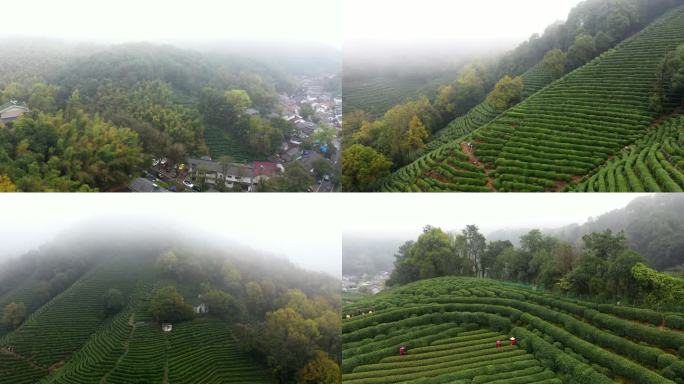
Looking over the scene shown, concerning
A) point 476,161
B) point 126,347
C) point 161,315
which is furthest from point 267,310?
point 476,161

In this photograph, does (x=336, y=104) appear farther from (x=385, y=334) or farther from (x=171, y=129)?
(x=385, y=334)

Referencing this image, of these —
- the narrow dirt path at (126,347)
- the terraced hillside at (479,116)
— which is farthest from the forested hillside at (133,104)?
the terraced hillside at (479,116)

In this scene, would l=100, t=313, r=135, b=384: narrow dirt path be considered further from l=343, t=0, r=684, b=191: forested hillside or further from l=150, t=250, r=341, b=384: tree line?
l=343, t=0, r=684, b=191: forested hillside

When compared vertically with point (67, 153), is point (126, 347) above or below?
below

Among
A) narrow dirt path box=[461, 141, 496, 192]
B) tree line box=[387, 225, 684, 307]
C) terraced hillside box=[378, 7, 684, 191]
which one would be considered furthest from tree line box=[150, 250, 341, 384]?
narrow dirt path box=[461, 141, 496, 192]

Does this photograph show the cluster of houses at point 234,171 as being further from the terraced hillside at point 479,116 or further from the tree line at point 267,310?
the terraced hillside at point 479,116

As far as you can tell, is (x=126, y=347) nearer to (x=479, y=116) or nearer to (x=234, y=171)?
(x=234, y=171)
